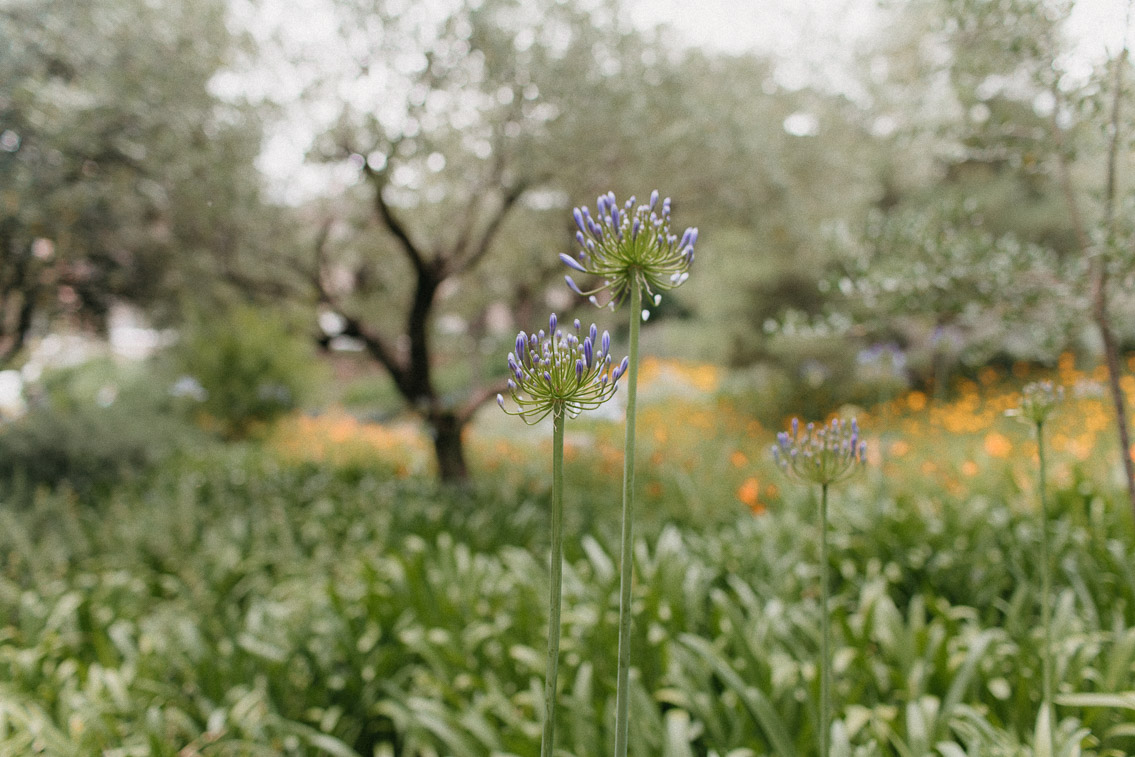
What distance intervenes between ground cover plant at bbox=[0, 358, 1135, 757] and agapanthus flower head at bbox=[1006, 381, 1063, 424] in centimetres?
4

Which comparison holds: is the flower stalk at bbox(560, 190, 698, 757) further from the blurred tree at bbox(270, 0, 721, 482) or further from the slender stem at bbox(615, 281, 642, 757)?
the blurred tree at bbox(270, 0, 721, 482)

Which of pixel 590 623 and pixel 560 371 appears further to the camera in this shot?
pixel 590 623

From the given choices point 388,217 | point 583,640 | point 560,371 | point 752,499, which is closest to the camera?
point 560,371

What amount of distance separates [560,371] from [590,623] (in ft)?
6.12

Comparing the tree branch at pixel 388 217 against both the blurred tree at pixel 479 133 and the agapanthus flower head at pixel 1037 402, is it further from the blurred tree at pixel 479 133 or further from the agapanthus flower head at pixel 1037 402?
the agapanthus flower head at pixel 1037 402

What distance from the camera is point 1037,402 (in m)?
1.51

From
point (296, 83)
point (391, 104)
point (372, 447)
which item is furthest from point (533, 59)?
point (372, 447)

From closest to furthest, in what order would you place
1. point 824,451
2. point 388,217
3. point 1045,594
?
point 824,451, point 1045,594, point 388,217

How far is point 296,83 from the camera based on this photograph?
4590mm

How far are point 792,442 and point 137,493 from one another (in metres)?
5.86

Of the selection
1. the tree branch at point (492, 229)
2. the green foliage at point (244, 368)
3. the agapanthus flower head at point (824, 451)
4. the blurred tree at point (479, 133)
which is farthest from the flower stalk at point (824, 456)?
the green foliage at point (244, 368)

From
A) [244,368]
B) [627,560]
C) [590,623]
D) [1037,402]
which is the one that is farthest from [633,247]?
[244,368]

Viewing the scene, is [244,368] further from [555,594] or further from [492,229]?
[555,594]

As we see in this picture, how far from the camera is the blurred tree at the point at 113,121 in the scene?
411cm
